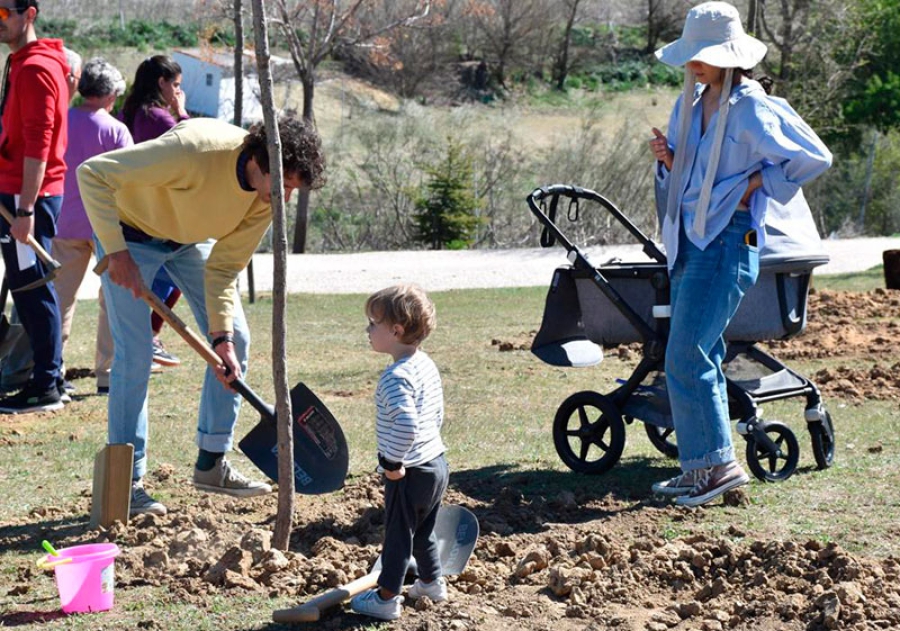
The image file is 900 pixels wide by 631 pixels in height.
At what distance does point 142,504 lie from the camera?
534 cm

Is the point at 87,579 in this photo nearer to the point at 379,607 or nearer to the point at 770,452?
the point at 379,607

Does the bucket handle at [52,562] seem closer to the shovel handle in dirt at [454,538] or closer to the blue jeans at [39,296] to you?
the shovel handle in dirt at [454,538]

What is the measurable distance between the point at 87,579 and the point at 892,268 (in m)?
10.7

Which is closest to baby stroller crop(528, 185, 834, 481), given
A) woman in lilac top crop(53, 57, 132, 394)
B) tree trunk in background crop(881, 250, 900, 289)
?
woman in lilac top crop(53, 57, 132, 394)

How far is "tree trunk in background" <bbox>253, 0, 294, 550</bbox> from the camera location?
441 centimetres

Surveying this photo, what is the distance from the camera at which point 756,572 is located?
14.2 feet

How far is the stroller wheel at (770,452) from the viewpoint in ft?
19.0

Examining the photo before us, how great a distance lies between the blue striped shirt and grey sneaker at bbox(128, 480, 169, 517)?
5.84 feet

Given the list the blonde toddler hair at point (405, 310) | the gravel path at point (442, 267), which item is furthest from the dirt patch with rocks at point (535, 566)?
the gravel path at point (442, 267)

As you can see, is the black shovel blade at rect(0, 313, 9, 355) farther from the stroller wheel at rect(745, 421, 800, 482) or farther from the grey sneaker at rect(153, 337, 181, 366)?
the stroller wheel at rect(745, 421, 800, 482)

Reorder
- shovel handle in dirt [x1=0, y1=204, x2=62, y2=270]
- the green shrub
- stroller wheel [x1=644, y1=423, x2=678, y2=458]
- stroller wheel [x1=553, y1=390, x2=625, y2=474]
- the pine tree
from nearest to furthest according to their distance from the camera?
stroller wheel [x1=553, y1=390, x2=625, y2=474]
stroller wheel [x1=644, y1=423, x2=678, y2=458]
shovel handle in dirt [x1=0, y1=204, x2=62, y2=270]
the pine tree
the green shrub

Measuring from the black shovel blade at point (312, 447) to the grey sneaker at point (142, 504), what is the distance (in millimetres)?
448

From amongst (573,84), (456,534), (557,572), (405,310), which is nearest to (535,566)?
(557,572)

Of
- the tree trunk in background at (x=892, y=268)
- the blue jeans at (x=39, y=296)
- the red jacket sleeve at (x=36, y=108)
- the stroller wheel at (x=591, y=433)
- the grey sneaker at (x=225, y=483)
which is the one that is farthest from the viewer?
the tree trunk in background at (x=892, y=268)
